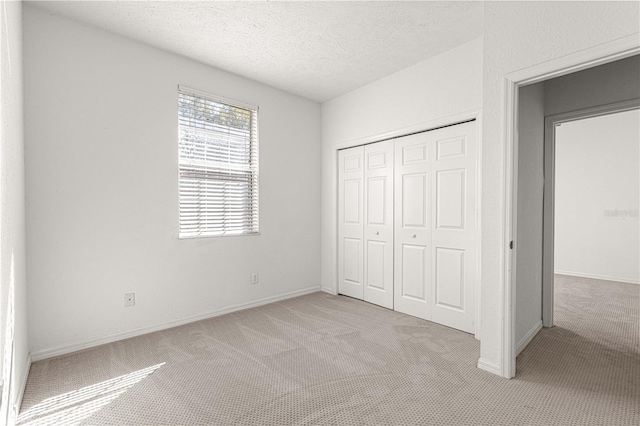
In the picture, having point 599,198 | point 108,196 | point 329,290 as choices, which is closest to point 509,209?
point 329,290

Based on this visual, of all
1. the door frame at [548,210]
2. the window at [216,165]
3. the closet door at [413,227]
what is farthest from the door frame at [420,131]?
the window at [216,165]

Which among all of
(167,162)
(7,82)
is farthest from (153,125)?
(7,82)

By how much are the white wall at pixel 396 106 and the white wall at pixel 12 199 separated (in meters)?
3.18

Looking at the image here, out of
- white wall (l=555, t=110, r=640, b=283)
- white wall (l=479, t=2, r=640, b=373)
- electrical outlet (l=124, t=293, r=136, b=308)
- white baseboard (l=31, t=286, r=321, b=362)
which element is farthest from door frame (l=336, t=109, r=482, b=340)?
white wall (l=555, t=110, r=640, b=283)

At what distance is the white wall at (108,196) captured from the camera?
2521mm

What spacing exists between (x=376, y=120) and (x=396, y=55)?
0.79 metres

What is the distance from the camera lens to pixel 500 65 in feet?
7.39

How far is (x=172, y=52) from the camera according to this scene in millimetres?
3207

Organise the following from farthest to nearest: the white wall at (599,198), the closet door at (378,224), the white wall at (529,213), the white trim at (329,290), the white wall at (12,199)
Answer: the white wall at (599,198) < the white trim at (329,290) < the closet door at (378,224) < the white wall at (529,213) < the white wall at (12,199)

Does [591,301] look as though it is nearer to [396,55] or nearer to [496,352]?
[496,352]

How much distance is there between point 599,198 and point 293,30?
221 inches

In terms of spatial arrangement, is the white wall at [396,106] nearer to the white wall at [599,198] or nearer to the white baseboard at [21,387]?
the white baseboard at [21,387]

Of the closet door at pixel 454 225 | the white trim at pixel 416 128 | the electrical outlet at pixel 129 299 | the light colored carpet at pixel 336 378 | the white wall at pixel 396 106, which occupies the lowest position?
the light colored carpet at pixel 336 378

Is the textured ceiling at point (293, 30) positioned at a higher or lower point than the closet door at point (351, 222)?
higher
